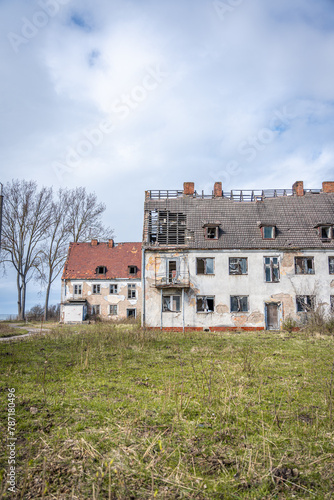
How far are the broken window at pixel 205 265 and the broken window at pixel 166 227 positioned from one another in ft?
6.51

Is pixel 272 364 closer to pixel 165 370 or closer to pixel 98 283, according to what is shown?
pixel 165 370

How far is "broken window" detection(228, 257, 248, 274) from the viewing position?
26.3m

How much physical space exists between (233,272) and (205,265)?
83.9 inches

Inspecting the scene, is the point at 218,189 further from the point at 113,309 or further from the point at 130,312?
the point at 113,309

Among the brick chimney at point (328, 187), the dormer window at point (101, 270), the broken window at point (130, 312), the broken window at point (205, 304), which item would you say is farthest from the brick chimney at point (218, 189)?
the broken window at point (130, 312)

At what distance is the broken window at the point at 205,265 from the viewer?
1035 inches

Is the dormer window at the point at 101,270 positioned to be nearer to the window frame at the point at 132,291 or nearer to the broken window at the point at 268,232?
the window frame at the point at 132,291

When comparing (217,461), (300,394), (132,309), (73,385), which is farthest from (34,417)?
(132,309)

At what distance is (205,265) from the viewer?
26.4m

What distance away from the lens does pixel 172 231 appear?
2744 cm

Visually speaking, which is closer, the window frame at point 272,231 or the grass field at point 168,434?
the grass field at point 168,434

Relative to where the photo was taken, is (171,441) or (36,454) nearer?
(36,454)

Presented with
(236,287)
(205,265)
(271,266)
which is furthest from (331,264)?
(205,265)

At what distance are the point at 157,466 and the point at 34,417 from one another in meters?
2.63
